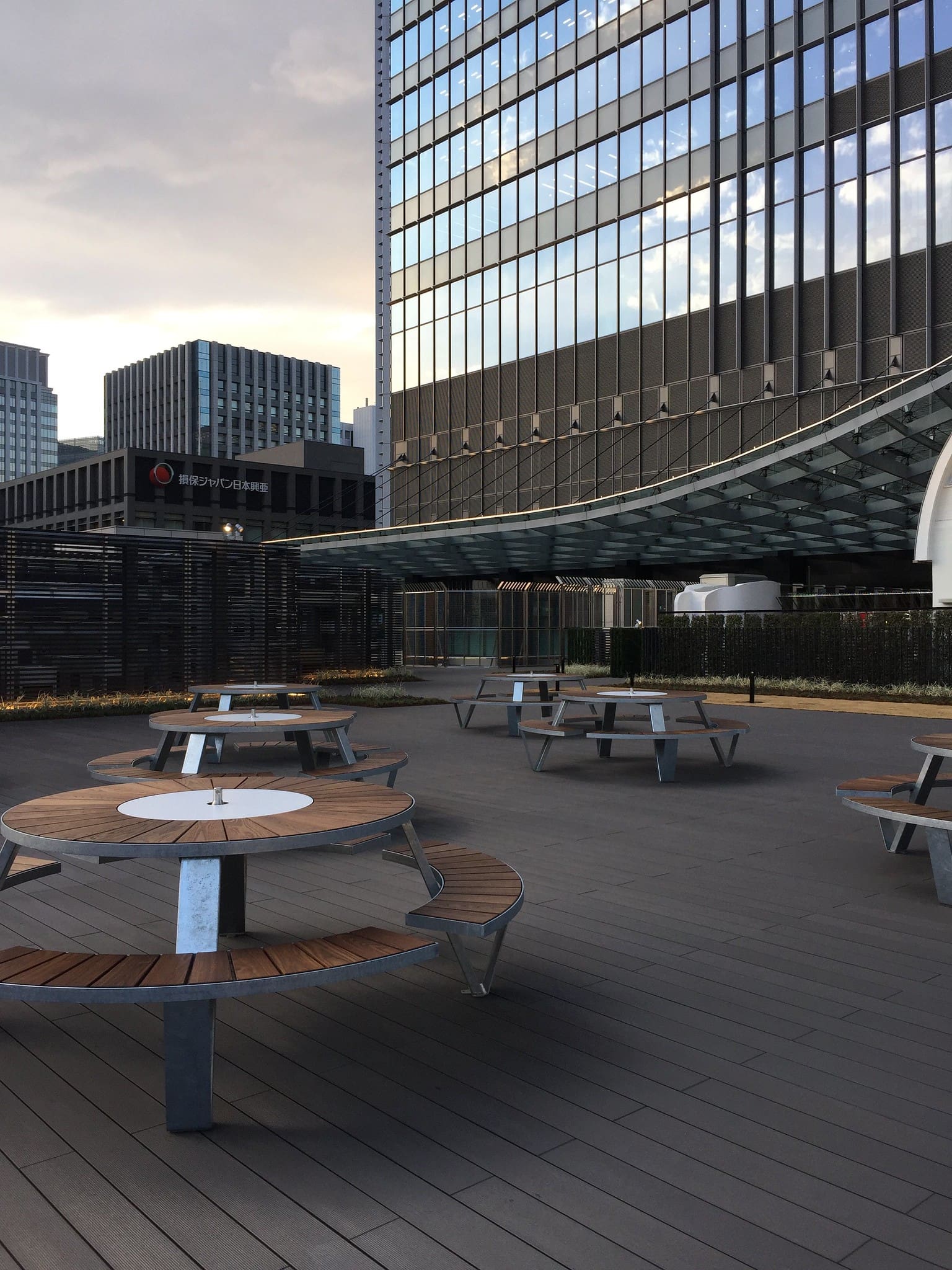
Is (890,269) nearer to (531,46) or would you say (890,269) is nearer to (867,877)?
(531,46)

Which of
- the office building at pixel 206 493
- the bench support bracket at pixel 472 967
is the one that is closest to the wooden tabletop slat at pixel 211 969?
the bench support bracket at pixel 472 967

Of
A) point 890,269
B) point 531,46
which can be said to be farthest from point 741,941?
point 531,46

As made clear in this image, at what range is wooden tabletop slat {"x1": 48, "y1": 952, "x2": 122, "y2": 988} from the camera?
3252 mm

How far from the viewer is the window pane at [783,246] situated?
33.7 m

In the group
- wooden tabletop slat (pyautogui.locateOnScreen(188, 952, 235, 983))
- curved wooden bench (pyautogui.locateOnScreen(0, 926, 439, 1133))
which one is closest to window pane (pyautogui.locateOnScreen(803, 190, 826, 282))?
curved wooden bench (pyautogui.locateOnScreen(0, 926, 439, 1133))

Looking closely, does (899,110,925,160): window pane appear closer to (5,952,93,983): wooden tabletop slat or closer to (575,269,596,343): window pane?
(575,269,596,343): window pane

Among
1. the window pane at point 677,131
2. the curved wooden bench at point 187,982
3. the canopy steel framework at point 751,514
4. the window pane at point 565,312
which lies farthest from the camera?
the window pane at point 565,312

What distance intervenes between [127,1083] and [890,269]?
33.2 meters

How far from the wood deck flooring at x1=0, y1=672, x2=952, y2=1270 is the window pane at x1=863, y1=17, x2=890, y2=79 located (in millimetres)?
32319

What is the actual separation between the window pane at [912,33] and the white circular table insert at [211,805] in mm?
33864

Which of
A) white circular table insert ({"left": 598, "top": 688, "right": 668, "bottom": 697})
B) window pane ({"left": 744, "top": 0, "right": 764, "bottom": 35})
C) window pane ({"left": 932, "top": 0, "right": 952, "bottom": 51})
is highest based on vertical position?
window pane ({"left": 744, "top": 0, "right": 764, "bottom": 35})

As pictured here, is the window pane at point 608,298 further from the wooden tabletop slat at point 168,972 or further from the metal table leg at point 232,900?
the wooden tabletop slat at point 168,972

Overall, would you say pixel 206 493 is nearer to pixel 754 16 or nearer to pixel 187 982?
pixel 754 16

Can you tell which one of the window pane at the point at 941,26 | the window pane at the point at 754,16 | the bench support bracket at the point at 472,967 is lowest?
the bench support bracket at the point at 472,967
